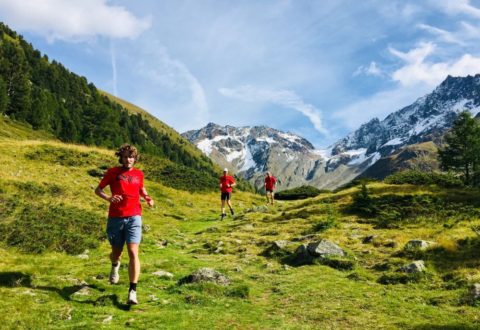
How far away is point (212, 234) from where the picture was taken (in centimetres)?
2164

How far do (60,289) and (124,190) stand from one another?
9.75 feet

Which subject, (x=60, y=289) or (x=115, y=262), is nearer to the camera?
(x=60, y=289)

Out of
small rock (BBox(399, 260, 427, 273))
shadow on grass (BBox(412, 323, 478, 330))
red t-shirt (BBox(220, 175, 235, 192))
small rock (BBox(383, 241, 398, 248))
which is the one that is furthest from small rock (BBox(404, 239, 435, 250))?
red t-shirt (BBox(220, 175, 235, 192))

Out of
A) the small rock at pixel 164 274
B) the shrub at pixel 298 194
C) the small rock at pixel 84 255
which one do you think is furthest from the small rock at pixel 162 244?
the shrub at pixel 298 194

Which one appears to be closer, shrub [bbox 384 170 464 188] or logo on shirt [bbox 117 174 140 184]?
logo on shirt [bbox 117 174 140 184]

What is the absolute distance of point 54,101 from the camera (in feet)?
359

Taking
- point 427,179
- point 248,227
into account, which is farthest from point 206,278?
point 427,179

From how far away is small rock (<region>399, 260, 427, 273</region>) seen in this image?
38.8ft

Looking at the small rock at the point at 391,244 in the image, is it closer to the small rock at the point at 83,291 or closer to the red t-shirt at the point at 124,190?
the red t-shirt at the point at 124,190

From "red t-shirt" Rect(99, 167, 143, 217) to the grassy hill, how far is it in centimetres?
210

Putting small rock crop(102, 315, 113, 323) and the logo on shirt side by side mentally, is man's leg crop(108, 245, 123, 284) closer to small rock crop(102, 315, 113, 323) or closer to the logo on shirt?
the logo on shirt

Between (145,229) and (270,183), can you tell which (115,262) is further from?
(270,183)

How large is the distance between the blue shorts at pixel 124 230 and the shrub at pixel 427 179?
25.6 meters

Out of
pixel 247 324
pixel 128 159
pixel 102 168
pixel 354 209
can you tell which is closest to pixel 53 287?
pixel 128 159
